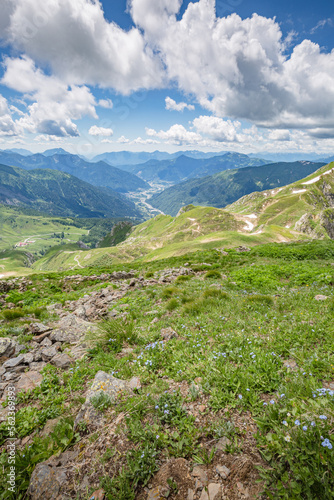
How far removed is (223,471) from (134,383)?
8.86 feet

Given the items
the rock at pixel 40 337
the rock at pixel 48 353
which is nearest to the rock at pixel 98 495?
the rock at pixel 48 353

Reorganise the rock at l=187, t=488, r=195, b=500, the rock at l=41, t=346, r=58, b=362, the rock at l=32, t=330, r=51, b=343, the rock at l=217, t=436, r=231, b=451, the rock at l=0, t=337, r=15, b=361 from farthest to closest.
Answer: the rock at l=32, t=330, r=51, b=343 → the rock at l=0, t=337, r=15, b=361 → the rock at l=41, t=346, r=58, b=362 → the rock at l=217, t=436, r=231, b=451 → the rock at l=187, t=488, r=195, b=500

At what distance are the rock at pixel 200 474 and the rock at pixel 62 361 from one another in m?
4.76

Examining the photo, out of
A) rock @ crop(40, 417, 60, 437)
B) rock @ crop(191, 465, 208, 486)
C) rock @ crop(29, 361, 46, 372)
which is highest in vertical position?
rock @ crop(191, 465, 208, 486)

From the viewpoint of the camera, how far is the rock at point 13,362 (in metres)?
6.61

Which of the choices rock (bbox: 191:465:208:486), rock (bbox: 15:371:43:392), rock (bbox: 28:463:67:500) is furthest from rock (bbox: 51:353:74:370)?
rock (bbox: 191:465:208:486)

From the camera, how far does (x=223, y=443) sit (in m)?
3.69

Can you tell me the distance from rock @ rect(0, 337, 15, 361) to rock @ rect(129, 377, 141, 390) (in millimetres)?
5043

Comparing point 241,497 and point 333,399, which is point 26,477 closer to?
point 241,497

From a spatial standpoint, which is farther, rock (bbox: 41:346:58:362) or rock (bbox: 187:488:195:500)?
rock (bbox: 41:346:58:362)

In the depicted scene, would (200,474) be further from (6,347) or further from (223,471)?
(6,347)

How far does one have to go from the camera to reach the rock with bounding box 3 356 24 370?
6605 millimetres

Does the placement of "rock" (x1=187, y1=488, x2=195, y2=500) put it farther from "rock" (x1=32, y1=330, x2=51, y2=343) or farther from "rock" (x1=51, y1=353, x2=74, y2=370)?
"rock" (x1=32, y1=330, x2=51, y2=343)

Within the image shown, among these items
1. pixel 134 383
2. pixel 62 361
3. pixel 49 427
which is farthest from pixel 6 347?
pixel 134 383
